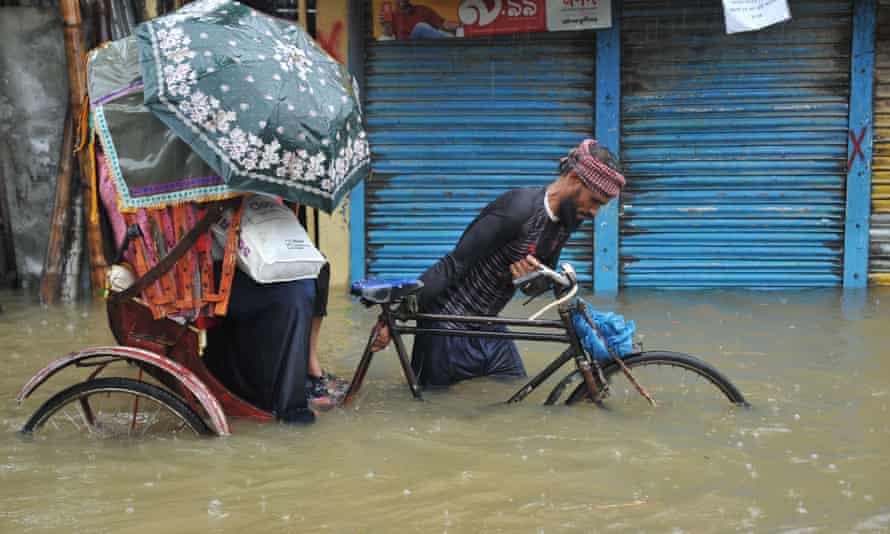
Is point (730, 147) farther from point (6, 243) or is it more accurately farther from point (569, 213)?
point (6, 243)

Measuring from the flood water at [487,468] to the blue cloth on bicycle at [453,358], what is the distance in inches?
4.2

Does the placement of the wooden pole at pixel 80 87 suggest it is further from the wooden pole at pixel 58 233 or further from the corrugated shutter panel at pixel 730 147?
the corrugated shutter panel at pixel 730 147

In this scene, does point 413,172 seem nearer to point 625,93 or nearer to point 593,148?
point 625,93

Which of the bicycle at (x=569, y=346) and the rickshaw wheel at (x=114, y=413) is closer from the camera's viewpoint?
the rickshaw wheel at (x=114, y=413)

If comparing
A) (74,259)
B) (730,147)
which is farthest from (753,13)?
(74,259)

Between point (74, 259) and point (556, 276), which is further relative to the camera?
point (74, 259)

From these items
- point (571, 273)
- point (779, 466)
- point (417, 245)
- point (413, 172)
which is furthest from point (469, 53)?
point (779, 466)

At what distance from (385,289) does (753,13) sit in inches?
182

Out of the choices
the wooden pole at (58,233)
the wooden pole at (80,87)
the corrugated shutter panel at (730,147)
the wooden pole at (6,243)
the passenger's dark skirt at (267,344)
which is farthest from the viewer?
the wooden pole at (6,243)

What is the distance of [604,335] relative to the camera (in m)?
4.61

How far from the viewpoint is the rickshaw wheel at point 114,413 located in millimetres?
4125

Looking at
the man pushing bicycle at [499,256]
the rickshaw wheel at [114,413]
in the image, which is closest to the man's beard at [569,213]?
the man pushing bicycle at [499,256]

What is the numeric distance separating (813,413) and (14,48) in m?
7.37

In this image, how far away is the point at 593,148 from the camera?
455cm
